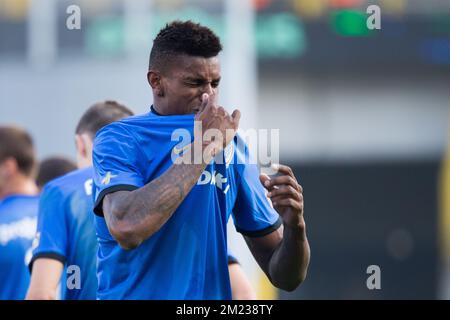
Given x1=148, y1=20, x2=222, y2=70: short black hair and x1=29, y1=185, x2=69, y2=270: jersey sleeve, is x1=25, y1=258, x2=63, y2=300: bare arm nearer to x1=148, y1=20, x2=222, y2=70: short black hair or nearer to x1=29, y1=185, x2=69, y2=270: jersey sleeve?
x1=29, y1=185, x2=69, y2=270: jersey sleeve

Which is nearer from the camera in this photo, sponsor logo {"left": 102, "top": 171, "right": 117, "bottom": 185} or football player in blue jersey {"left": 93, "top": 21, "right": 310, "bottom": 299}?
football player in blue jersey {"left": 93, "top": 21, "right": 310, "bottom": 299}

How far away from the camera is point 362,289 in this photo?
24875 millimetres

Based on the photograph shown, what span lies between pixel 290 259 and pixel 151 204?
0.79m

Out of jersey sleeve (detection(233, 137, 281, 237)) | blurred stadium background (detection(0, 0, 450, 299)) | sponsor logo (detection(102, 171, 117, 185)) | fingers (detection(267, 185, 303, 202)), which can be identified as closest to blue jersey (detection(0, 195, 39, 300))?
jersey sleeve (detection(233, 137, 281, 237))

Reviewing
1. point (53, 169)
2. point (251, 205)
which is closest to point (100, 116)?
point (53, 169)

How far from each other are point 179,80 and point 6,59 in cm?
1969

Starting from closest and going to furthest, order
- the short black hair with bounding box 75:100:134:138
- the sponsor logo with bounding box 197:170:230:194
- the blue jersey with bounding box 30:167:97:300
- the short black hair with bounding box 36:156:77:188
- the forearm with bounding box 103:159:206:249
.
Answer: the forearm with bounding box 103:159:206:249 < the sponsor logo with bounding box 197:170:230:194 < the blue jersey with bounding box 30:167:97:300 < the short black hair with bounding box 75:100:134:138 < the short black hair with bounding box 36:156:77:188

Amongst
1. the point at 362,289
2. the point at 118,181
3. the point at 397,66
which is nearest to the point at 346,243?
the point at 362,289

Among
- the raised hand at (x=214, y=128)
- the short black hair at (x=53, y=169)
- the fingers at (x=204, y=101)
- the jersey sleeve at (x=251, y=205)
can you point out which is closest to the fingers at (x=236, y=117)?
the raised hand at (x=214, y=128)

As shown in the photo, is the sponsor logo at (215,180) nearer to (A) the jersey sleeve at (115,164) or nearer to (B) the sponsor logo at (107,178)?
(A) the jersey sleeve at (115,164)

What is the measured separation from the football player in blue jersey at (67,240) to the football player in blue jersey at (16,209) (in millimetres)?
1228

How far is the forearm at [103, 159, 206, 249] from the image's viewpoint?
167 inches

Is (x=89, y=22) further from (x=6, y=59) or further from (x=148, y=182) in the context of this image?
(x=148, y=182)

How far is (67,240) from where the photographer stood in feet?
19.7
